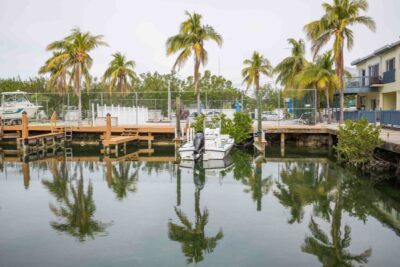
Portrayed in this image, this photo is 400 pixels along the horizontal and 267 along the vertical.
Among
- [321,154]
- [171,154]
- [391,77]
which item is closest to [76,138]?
[171,154]

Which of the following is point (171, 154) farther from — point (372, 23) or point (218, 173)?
point (372, 23)

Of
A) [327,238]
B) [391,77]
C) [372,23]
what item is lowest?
[327,238]

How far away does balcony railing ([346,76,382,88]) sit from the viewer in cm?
3459

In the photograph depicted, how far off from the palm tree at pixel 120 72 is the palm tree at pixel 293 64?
563 inches

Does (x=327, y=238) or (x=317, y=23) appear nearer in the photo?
(x=327, y=238)

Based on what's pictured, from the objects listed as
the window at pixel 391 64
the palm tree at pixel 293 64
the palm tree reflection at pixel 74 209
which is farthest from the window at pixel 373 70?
the palm tree reflection at pixel 74 209

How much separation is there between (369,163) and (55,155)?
55.7 ft

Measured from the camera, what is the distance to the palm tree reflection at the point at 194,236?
30.5 ft

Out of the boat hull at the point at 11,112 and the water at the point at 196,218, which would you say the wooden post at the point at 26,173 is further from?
the boat hull at the point at 11,112

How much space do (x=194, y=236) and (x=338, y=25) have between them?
25080 mm

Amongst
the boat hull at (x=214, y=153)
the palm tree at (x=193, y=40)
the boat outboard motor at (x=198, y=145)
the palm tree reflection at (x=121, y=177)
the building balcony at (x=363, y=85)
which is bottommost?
the palm tree reflection at (x=121, y=177)

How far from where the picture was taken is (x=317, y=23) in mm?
31672

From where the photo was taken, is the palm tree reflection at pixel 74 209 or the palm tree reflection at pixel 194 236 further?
the palm tree reflection at pixel 74 209

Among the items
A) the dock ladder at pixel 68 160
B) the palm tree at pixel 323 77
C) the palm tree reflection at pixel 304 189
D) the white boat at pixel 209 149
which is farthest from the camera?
the palm tree at pixel 323 77
